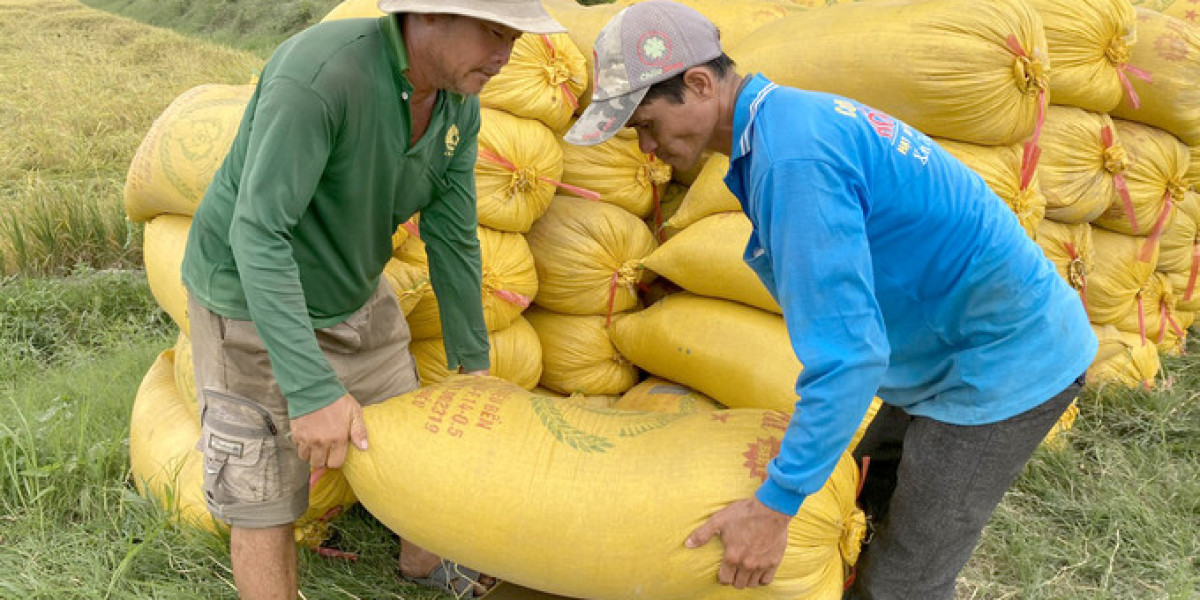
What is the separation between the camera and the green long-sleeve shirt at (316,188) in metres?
1.52

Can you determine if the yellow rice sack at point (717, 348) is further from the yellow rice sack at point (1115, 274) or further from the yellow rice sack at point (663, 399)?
the yellow rice sack at point (1115, 274)

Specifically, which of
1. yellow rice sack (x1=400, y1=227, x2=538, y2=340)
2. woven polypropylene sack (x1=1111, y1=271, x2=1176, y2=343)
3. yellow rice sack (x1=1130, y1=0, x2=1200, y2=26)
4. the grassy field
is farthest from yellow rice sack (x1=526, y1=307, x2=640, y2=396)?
yellow rice sack (x1=1130, y1=0, x2=1200, y2=26)

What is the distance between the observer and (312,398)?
1.60 meters

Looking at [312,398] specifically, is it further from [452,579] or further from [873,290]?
[873,290]

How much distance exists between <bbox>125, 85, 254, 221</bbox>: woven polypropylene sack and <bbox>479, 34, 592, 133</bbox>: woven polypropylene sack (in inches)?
30.2

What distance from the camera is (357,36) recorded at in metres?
1.63

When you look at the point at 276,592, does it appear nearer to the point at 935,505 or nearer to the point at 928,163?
the point at 935,505

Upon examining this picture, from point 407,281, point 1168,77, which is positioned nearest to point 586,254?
point 407,281

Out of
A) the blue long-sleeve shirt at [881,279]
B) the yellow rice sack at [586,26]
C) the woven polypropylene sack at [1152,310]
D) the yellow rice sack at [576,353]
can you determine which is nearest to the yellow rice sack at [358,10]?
the yellow rice sack at [586,26]

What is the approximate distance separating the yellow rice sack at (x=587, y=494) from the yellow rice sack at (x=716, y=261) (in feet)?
3.03

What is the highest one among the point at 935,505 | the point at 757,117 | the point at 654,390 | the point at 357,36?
the point at 357,36

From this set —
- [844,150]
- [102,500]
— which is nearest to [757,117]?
[844,150]

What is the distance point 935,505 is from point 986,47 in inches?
54.7

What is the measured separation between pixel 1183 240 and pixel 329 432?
11.7ft
